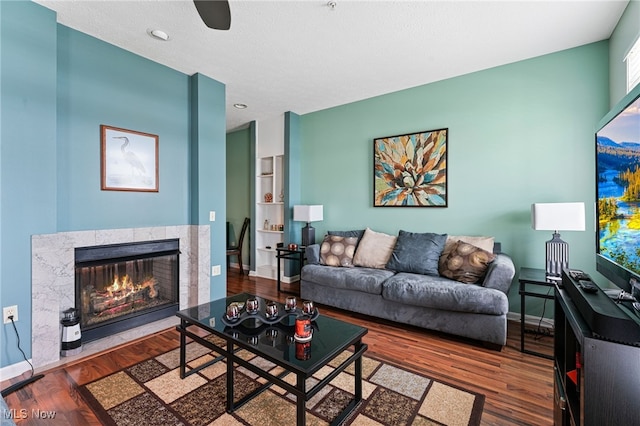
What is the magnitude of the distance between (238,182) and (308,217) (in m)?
2.13

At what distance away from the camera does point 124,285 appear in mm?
2824

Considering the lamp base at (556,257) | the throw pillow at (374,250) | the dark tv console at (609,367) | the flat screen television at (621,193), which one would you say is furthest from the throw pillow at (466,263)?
the dark tv console at (609,367)

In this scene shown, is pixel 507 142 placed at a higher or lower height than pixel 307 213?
higher

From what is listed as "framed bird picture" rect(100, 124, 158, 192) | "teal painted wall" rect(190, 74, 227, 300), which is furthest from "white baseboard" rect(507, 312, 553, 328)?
"framed bird picture" rect(100, 124, 158, 192)

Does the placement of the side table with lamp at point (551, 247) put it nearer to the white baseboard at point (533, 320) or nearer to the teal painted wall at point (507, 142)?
the teal painted wall at point (507, 142)

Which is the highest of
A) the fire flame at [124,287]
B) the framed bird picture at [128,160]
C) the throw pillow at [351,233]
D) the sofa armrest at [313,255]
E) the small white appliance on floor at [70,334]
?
the framed bird picture at [128,160]

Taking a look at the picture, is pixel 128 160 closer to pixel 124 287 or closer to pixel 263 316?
pixel 124 287

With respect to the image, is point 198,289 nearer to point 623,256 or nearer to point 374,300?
point 374,300

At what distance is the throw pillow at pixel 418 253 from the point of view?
308cm

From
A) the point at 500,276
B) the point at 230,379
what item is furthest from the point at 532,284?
the point at 230,379

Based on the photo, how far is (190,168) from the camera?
3.29 m

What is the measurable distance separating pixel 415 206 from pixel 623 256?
2.48 m

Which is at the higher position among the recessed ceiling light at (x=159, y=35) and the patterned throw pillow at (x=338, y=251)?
the recessed ceiling light at (x=159, y=35)

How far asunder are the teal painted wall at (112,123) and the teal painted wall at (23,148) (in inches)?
8.2
